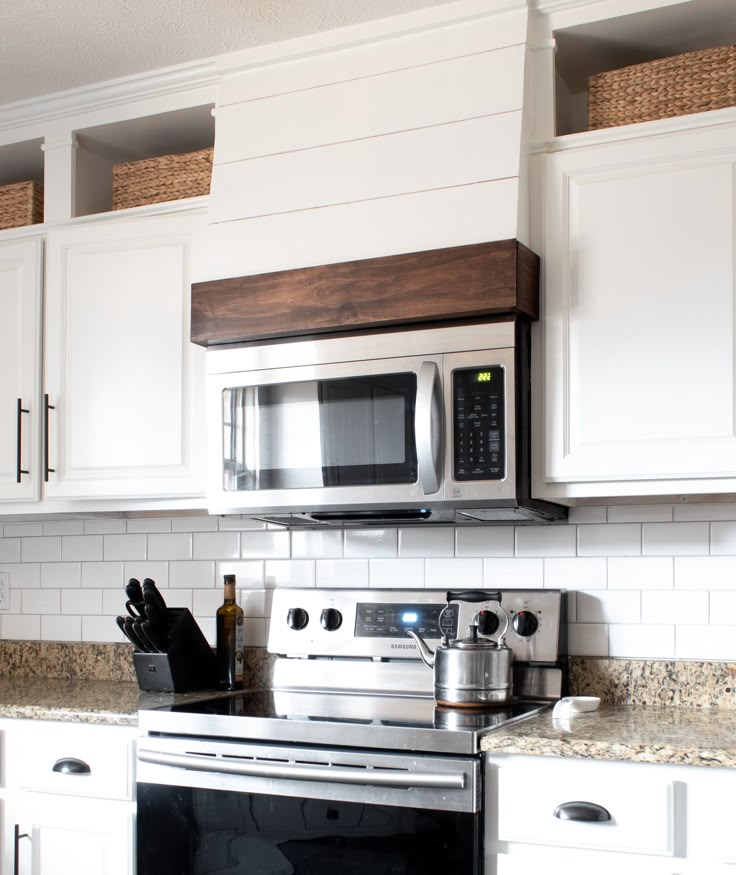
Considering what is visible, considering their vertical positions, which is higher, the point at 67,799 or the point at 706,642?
the point at 706,642

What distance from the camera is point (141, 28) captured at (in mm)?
2621

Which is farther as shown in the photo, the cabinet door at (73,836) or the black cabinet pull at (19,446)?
the black cabinet pull at (19,446)

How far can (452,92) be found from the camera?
2.45 metres

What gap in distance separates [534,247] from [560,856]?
50.8 inches

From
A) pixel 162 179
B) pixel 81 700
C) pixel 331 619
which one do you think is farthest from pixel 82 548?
pixel 162 179

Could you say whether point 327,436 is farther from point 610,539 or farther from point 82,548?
point 82,548

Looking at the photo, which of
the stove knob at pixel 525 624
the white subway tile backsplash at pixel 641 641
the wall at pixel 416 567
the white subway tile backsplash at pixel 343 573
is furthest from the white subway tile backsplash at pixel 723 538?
the white subway tile backsplash at pixel 343 573

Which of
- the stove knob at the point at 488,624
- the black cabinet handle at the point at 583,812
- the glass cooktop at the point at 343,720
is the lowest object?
the black cabinet handle at the point at 583,812

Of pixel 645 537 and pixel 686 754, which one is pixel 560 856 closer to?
pixel 686 754

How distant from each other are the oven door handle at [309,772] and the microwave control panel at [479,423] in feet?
2.11

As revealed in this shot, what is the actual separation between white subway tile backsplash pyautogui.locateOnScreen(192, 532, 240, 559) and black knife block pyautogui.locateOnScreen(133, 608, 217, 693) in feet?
0.98

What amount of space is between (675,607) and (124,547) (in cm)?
164

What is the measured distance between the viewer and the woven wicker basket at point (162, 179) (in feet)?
9.41

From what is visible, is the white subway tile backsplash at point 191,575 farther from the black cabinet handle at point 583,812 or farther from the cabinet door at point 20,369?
the black cabinet handle at point 583,812
